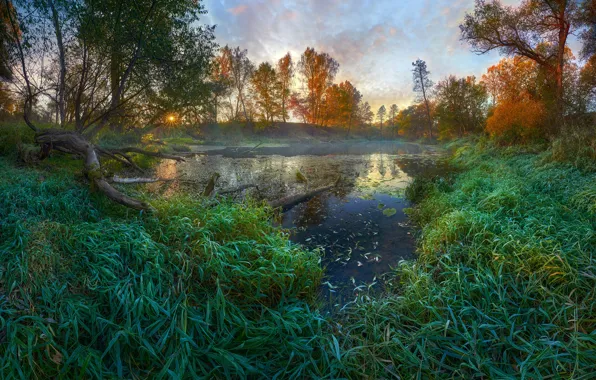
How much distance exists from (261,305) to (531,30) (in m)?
20.8

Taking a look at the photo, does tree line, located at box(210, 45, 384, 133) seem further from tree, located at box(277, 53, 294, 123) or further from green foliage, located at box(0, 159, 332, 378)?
green foliage, located at box(0, 159, 332, 378)

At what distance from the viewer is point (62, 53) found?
847cm

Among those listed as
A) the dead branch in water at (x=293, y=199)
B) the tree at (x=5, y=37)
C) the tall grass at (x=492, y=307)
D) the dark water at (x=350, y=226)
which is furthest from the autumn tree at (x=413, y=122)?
the tree at (x=5, y=37)

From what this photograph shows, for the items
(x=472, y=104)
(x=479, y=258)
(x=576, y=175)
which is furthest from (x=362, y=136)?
(x=479, y=258)

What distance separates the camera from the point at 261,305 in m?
2.88

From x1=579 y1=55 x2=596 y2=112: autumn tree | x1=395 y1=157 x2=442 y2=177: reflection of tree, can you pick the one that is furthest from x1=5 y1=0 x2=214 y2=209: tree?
x1=579 y1=55 x2=596 y2=112: autumn tree

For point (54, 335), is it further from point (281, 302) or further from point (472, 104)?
point (472, 104)

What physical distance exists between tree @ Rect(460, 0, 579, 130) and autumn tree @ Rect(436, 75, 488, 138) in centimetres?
1688

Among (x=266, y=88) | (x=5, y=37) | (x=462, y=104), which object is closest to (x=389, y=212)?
(x=5, y=37)

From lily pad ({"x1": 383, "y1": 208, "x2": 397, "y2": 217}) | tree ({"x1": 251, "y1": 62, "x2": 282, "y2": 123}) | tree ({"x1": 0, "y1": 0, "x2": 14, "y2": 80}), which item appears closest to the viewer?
lily pad ({"x1": 383, "y1": 208, "x2": 397, "y2": 217})

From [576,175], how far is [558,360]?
24.9ft

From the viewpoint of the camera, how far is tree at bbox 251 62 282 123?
4059 centimetres

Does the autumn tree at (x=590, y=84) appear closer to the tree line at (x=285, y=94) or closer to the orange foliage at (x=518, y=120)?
the orange foliage at (x=518, y=120)

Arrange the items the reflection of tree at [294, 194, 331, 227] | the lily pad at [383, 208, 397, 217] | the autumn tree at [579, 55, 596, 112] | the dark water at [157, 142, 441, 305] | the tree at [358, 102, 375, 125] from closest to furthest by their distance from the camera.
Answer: the dark water at [157, 142, 441, 305], the reflection of tree at [294, 194, 331, 227], the lily pad at [383, 208, 397, 217], the autumn tree at [579, 55, 596, 112], the tree at [358, 102, 375, 125]
